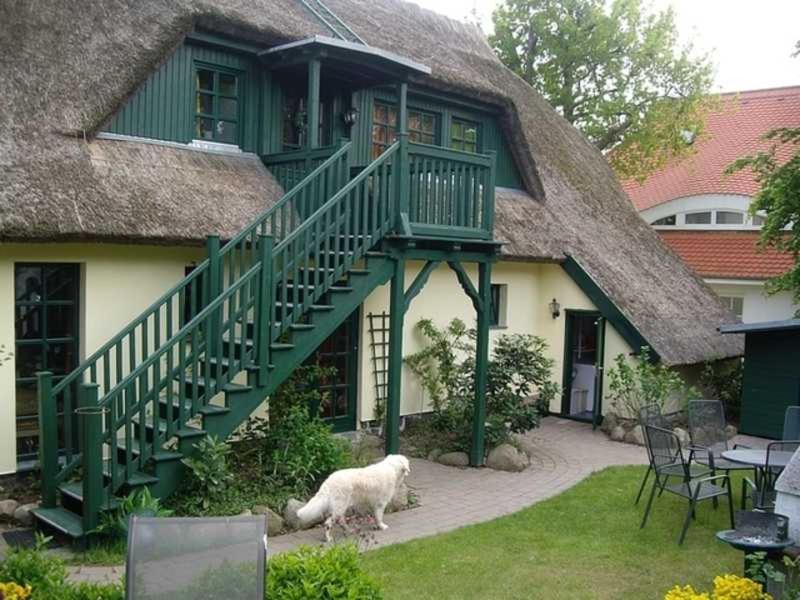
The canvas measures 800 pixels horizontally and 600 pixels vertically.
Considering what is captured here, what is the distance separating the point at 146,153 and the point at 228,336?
251 cm

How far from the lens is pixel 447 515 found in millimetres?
7652

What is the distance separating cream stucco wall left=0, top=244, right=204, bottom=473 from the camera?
285 inches

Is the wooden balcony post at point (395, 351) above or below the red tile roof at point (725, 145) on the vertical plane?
below

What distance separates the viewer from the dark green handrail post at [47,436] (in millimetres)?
6426

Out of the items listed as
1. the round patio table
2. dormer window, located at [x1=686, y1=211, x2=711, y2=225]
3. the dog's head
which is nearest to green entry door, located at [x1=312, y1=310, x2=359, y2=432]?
the dog's head

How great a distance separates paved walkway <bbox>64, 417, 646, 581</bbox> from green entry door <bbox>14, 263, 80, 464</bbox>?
2420mm

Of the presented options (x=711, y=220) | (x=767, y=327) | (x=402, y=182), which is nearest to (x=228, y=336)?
(x=402, y=182)

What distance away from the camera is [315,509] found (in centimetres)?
652

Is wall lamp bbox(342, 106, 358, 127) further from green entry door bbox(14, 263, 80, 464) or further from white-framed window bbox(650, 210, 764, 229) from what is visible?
white-framed window bbox(650, 210, 764, 229)

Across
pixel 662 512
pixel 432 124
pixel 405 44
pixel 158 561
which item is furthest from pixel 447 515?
pixel 405 44

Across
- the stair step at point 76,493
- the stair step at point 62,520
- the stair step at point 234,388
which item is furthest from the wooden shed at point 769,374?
the stair step at point 62,520

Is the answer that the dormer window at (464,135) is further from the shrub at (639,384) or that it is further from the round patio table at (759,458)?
the round patio table at (759,458)

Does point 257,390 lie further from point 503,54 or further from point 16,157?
point 503,54

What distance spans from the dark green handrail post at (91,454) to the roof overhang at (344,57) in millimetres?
4936
